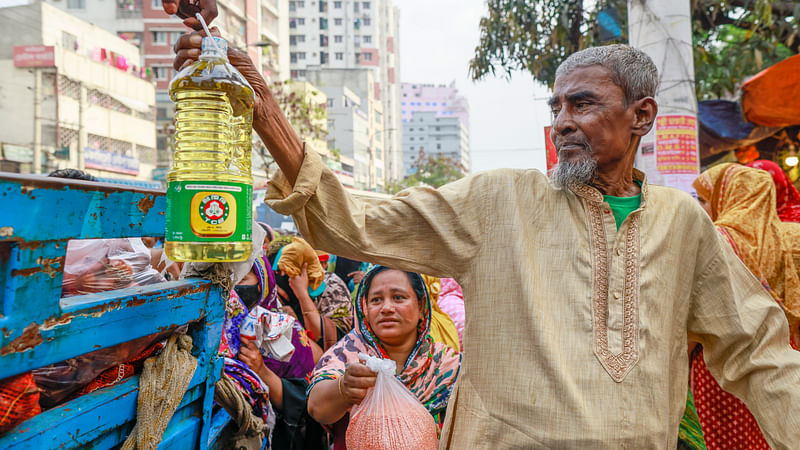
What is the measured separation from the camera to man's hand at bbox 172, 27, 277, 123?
1441 millimetres

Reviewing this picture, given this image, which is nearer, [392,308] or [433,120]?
[392,308]

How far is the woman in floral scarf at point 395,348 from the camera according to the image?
105 inches

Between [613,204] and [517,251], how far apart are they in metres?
0.42

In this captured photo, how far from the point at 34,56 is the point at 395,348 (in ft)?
82.4

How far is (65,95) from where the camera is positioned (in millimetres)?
23859

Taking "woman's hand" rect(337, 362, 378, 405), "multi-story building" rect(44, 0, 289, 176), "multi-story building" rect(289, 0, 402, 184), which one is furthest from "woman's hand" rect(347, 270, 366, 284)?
"multi-story building" rect(289, 0, 402, 184)

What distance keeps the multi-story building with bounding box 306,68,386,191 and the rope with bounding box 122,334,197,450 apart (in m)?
59.1

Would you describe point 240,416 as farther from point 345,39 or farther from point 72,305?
point 345,39

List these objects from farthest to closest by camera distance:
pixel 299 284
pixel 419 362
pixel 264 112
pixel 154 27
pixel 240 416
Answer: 1. pixel 154 27
2. pixel 299 284
3. pixel 419 362
4. pixel 240 416
5. pixel 264 112

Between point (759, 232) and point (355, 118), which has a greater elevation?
point (355, 118)

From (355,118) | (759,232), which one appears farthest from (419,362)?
(355,118)

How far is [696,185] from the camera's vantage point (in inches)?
173

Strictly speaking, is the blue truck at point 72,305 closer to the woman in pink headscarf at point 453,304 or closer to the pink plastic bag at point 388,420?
the pink plastic bag at point 388,420

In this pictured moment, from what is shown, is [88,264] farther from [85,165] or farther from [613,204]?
[85,165]
